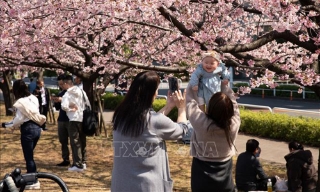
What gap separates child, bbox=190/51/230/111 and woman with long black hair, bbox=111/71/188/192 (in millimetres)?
572

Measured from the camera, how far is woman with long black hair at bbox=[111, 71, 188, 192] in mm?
2986

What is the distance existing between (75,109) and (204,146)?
4.44m

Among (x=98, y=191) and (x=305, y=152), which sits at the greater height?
(x=305, y=152)

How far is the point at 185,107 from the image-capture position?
341cm

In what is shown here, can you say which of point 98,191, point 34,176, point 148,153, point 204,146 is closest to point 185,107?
point 204,146

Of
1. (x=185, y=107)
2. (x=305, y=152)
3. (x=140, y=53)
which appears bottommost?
(x=305, y=152)

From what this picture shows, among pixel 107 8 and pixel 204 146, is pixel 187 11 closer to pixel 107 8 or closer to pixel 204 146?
pixel 107 8

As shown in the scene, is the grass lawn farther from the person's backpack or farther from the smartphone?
the smartphone

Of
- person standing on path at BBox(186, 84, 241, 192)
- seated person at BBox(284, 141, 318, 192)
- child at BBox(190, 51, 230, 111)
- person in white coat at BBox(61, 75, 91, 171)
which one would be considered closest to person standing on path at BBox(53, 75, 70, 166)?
person in white coat at BBox(61, 75, 91, 171)

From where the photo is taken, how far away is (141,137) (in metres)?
2.99

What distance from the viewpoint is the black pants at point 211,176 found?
329 centimetres

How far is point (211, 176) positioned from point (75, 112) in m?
4.49

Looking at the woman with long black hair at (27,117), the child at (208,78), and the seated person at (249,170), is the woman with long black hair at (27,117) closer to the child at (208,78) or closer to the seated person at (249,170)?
the seated person at (249,170)

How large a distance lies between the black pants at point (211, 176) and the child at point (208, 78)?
494 mm
